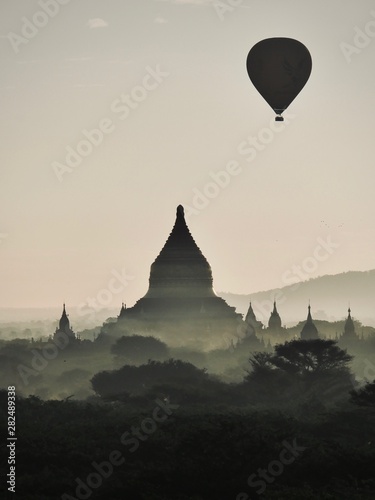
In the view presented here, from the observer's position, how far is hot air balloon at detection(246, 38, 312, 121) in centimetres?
14175

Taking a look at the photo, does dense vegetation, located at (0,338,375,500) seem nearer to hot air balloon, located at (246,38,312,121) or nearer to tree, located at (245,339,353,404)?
tree, located at (245,339,353,404)

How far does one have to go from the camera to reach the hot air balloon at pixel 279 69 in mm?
141750

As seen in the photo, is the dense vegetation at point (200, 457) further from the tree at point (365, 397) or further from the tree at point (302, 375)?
the tree at point (302, 375)

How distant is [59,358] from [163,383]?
147 feet

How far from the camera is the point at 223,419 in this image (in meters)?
107

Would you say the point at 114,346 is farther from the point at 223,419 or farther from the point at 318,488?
the point at 318,488

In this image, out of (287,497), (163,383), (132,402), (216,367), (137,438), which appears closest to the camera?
(287,497)

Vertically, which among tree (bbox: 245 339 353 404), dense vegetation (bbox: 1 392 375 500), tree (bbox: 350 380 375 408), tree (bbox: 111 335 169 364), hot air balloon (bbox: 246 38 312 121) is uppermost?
hot air balloon (bbox: 246 38 312 121)

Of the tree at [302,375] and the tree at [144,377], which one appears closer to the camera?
the tree at [302,375]

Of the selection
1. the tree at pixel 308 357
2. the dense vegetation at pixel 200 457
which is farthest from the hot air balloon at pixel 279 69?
the dense vegetation at pixel 200 457

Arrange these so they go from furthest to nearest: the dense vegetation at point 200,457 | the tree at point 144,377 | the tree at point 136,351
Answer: the tree at point 136,351, the tree at point 144,377, the dense vegetation at point 200,457

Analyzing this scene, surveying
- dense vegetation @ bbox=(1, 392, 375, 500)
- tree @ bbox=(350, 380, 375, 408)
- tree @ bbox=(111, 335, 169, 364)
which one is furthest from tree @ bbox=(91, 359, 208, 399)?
dense vegetation @ bbox=(1, 392, 375, 500)

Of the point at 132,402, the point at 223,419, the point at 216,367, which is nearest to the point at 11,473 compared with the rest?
the point at 223,419

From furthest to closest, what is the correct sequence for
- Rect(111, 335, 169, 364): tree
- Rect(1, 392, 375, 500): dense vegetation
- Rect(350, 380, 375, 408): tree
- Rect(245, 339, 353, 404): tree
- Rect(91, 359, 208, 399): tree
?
Result: Rect(111, 335, 169, 364): tree
Rect(91, 359, 208, 399): tree
Rect(245, 339, 353, 404): tree
Rect(350, 380, 375, 408): tree
Rect(1, 392, 375, 500): dense vegetation
